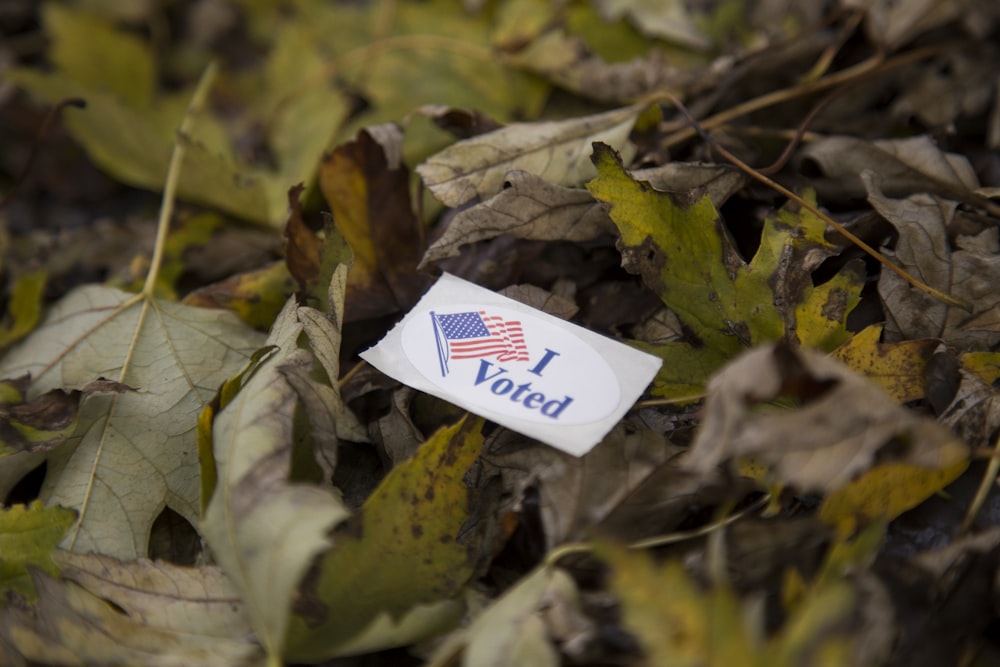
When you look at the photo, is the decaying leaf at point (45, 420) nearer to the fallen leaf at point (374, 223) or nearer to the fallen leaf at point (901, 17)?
the fallen leaf at point (374, 223)

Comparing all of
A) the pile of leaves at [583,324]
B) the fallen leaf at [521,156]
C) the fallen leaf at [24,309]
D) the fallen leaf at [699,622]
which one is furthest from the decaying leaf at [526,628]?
the fallen leaf at [24,309]

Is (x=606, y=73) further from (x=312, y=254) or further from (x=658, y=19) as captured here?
(x=312, y=254)

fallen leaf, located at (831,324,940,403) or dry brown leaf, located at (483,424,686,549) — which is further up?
fallen leaf, located at (831,324,940,403)

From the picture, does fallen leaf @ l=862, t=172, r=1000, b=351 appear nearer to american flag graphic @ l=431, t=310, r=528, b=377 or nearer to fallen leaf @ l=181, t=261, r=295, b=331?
american flag graphic @ l=431, t=310, r=528, b=377

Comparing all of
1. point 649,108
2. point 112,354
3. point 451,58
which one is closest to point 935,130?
point 649,108

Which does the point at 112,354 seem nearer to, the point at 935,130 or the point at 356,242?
the point at 356,242

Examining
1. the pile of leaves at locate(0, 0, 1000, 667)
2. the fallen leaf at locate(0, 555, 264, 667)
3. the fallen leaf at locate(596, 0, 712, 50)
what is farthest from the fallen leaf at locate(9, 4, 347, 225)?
the fallen leaf at locate(0, 555, 264, 667)

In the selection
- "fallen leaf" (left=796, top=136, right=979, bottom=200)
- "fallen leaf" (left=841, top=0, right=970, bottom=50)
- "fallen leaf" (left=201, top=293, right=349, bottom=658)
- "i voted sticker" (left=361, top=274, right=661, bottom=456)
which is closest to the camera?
"fallen leaf" (left=201, top=293, right=349, bottom=658)
